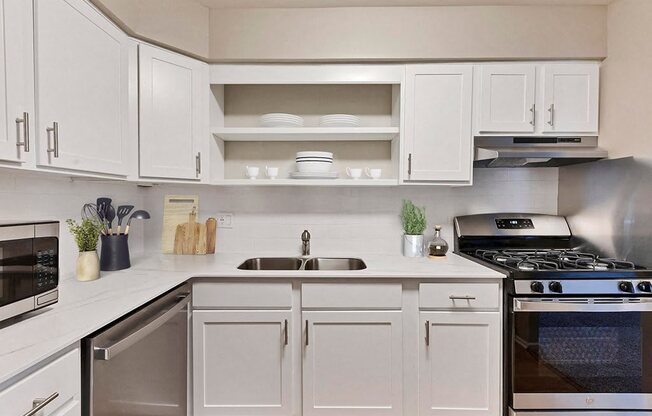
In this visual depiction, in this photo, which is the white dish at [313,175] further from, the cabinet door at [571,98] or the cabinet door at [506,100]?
the cabinet door at [571,98]

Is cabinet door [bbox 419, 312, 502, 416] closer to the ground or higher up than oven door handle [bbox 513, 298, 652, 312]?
closer to the ground

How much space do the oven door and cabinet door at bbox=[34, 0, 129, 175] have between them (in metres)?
2.11

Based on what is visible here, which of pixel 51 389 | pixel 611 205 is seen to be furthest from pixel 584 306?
pixel 51 389

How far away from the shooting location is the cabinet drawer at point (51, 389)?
2.60ft

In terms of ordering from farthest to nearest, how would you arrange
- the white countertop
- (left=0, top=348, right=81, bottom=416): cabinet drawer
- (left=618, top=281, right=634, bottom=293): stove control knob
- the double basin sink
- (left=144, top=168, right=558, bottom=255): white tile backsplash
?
(left=144, top=168, right=558, bottom=255): white tile backsplash < the double basin sink < (left=618, top=281, right=634, bottom=293): stove control knob < the white countertop < (left=0, top=348, right=81, bottom=416): cabinet drawer

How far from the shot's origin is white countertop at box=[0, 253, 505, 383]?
92cm

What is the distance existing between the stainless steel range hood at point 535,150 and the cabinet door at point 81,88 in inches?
78.9

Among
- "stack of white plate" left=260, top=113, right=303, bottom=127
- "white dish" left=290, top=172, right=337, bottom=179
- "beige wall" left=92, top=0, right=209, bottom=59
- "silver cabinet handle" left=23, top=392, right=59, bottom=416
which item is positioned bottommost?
"silver cabinet handle" left=23, top=392, right=59, bottom=416

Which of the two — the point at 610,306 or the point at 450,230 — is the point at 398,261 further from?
the point at 610,306

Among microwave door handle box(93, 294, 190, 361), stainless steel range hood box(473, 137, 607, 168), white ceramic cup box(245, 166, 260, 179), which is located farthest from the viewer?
white ceramic cup box(245, 166, 260, 179)

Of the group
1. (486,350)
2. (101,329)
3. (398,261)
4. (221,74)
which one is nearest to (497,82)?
(398,261)

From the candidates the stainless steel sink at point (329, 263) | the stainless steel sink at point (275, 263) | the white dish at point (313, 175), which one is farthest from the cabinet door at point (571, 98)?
the stainless steel sink at point (275, 263)

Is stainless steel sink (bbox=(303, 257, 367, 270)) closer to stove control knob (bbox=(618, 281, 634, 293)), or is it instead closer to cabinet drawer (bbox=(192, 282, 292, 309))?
cabinet drawer (bbox=(192, 282, 292, 309))

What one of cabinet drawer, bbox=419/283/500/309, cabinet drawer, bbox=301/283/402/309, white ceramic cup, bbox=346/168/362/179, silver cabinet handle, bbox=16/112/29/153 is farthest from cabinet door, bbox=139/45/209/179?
cabinet drawer, bbox=419/283/500/309
